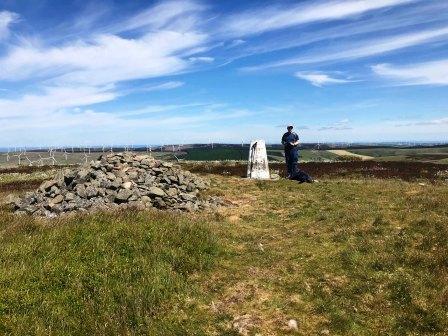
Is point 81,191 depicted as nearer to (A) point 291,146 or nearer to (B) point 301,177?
(A) point 291,146

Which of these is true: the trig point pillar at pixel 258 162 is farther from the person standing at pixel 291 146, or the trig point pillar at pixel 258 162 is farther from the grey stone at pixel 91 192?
the grey stone at pixel 91 192

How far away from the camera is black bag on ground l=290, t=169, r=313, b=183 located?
2868cm

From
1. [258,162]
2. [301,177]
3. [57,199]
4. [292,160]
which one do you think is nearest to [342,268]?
[57,199]

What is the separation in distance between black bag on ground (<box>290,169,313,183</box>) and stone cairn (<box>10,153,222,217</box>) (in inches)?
270

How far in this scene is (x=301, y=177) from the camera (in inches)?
1145

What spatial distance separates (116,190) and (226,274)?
11.1 metres

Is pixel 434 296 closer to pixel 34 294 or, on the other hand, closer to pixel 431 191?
pixel 34 294

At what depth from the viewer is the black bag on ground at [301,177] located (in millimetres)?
28677

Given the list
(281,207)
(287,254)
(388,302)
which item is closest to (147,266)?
(287,254)

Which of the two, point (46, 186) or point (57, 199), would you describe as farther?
point (46, 186)

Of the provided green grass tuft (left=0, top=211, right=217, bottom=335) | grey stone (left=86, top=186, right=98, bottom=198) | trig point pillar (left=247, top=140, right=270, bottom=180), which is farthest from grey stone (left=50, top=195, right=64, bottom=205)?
trig point pillar (left=247, top=140, right=270, bottom=180)

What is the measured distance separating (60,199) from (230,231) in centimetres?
934

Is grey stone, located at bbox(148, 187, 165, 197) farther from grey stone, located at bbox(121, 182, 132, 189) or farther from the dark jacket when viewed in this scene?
the dark jacket

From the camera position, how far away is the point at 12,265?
1206 cm
